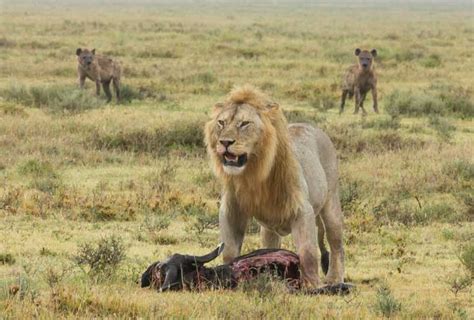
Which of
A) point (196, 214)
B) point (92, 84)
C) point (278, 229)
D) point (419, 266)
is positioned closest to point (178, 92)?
point (92, 84)

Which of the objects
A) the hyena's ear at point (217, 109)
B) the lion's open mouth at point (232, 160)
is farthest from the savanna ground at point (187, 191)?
the hyena's ear at point (217, 109)

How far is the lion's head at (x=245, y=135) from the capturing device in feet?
24.1

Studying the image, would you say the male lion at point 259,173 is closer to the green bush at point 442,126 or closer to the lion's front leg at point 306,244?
the lion's front leg at point 306,244

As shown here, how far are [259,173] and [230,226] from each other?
565 mm

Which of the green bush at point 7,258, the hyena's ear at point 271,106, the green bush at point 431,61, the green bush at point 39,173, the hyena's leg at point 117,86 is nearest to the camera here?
the hyena's ear at point 271,106

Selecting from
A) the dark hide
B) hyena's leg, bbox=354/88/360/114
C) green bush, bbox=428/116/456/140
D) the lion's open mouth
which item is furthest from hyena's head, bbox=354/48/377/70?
the lion's open mouth

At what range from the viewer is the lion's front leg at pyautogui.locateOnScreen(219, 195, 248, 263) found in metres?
7.80

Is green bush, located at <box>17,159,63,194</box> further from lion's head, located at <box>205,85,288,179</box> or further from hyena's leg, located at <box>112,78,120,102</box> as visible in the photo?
hyena's leg, located at <box>112,78,120,102</box>

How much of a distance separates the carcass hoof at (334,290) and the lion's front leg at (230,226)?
69cm

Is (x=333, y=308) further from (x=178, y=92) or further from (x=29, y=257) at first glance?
(x=178, y=92)

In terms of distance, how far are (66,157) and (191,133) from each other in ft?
8.74

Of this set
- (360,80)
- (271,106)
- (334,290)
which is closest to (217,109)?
(271,106)

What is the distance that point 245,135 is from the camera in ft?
24.3

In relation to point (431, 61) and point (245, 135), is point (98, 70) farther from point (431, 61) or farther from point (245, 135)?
point (245, 135)
